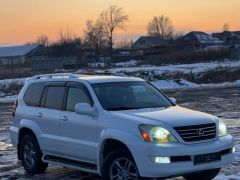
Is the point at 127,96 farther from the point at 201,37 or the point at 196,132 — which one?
the point at 201,37

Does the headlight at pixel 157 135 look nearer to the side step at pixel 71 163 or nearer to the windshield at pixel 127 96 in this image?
the windshield at pixel 127 96

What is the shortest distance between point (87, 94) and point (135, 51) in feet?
375

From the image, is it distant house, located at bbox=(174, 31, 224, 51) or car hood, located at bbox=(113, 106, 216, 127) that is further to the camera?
distant house, located at bbox=(174, 31, 224, 51)

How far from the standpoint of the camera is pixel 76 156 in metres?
8.17

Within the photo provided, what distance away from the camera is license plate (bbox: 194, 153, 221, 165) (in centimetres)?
698

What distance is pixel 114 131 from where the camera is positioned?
734 cm

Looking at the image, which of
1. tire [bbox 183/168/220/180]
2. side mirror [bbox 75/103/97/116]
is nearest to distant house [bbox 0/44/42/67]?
side mirror [bbox 75/103/97/116]

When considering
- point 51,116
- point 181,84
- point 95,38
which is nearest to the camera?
point 51,116

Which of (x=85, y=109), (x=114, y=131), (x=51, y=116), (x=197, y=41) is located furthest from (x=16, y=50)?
(x=114, y=131)

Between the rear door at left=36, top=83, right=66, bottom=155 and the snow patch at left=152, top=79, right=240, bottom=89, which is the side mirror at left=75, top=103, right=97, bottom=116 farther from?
the snow patch at left=152, top=79, right=240, bottom=89

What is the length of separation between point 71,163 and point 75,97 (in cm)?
108

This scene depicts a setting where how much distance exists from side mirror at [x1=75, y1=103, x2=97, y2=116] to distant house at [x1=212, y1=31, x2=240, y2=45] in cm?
11791

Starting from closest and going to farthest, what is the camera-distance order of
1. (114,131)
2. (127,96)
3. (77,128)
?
(114,131) → (77,128) → (127,96)

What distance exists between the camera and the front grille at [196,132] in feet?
23.1
